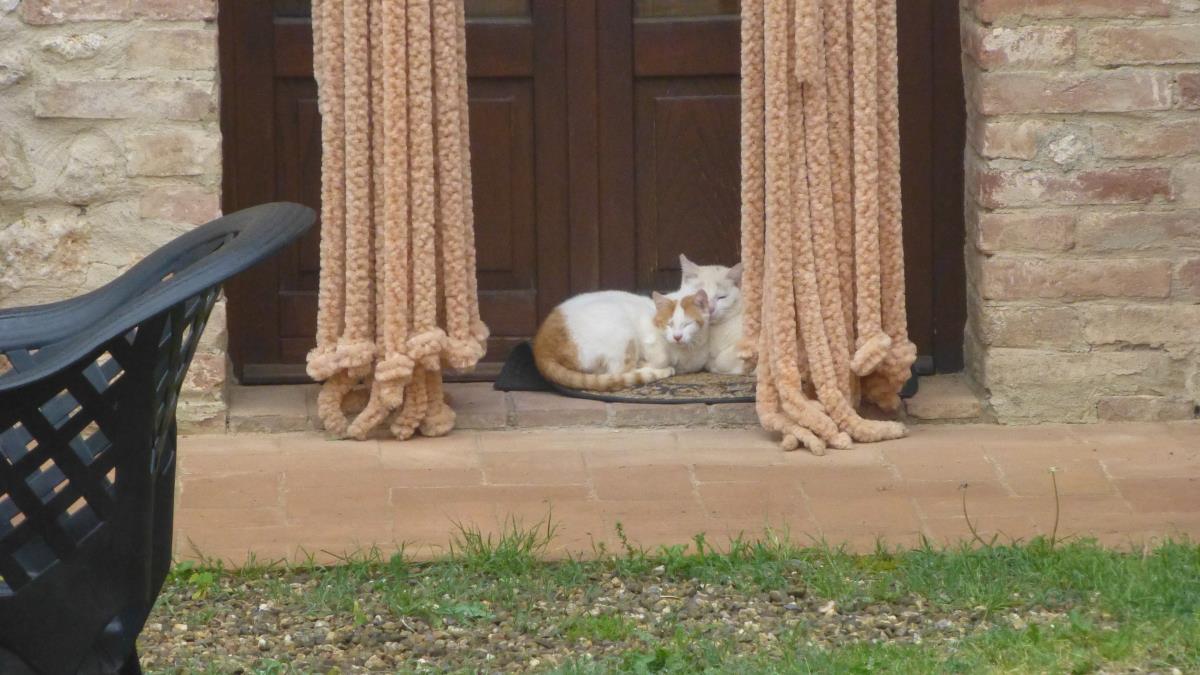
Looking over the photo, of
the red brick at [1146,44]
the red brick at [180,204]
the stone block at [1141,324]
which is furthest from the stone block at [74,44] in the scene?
the stone block at [1141,324]

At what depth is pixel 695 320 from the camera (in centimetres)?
509

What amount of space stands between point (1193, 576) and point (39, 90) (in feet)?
10.2

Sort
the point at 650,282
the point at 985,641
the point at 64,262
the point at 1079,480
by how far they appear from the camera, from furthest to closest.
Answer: the point at 650,282
the point at 64,262
the point at 1079,480
the point at 985,641

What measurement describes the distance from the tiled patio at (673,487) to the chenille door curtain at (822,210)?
0.57 feet

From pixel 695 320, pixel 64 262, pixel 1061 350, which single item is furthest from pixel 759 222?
pixel 64 262

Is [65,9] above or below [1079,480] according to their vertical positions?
above

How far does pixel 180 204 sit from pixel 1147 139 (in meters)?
2.60

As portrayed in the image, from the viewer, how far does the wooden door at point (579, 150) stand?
5125mm

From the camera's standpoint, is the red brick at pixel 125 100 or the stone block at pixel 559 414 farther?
the stone block at pixel 559 414

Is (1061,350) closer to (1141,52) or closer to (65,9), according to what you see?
(1141,52)

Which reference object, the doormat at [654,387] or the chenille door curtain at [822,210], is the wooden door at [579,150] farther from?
the chenille door curtain at [822,210]

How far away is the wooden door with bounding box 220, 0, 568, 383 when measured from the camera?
5086mm

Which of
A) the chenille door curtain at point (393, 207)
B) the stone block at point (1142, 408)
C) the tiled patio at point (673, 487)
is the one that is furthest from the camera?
the stone block at point (1142, 408)

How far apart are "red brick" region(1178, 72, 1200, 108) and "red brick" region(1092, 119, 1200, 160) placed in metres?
0.05
